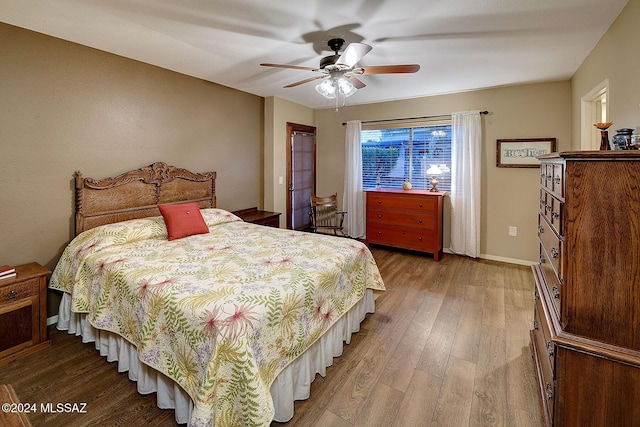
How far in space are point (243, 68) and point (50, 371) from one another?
125 inches

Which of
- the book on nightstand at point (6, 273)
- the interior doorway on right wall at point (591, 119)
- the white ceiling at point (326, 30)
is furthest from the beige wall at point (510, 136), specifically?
the book on nightstand at point (6, 273)

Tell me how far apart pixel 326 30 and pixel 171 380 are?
2686mm

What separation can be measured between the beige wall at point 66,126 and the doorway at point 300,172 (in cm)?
163

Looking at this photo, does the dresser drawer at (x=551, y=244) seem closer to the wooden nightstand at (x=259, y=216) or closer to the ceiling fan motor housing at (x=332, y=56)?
the ceiling fan motor housing at (x=332, y=56)

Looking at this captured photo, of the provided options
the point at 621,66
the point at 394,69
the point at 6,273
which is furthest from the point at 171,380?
the point at 621,66

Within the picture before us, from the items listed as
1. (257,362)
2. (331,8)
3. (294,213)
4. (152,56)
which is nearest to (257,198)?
(294,213)

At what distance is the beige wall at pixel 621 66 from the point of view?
1994 millimetres

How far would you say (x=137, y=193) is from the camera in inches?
129

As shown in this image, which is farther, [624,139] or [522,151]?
[522,151]

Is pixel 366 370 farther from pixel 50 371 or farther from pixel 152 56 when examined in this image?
pixel 152 56

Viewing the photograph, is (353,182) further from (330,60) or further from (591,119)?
(591,119)

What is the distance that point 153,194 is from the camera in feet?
11.2

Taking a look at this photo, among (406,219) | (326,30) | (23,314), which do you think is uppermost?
(326,30)

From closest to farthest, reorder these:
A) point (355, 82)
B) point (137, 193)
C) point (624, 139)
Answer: point (624, 139) → point (355, 82) → point (137, 193)
